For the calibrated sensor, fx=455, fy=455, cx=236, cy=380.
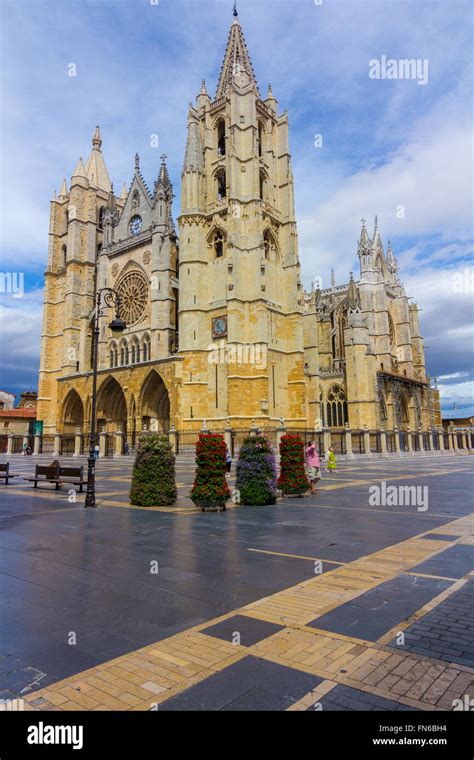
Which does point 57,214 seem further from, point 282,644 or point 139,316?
point 282,644

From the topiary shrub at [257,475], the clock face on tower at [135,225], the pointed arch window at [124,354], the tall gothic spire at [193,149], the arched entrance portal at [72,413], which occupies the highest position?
the tall gothic spire at [193,149]

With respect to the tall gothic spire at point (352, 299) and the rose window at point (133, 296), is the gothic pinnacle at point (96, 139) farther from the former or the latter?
the tall gothic spire at point (352, 299)

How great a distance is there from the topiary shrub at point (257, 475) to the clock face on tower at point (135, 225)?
36287 mm

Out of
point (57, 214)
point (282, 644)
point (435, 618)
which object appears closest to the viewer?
point (282, 644)

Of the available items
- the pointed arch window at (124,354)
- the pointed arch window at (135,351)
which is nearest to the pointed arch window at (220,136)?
the pointed arch window at (135,351)

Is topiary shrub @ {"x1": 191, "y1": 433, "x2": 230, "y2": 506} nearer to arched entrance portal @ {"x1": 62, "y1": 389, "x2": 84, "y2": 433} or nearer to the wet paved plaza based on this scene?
the wet paved plaza

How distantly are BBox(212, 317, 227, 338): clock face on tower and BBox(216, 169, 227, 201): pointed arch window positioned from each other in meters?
10.3

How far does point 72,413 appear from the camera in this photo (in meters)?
43.0

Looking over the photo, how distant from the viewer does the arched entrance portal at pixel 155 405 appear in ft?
118

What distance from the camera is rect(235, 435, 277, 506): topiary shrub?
10562 mm

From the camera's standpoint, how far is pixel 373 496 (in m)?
11.3

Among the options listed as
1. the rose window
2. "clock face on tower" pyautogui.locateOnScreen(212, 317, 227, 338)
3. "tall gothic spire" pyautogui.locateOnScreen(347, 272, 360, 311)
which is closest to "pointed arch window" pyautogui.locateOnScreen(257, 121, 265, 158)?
"tall gothic spire" pyautogui.locateOnScreen(347, 272, 360, 311)

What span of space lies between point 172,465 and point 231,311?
22.4m
